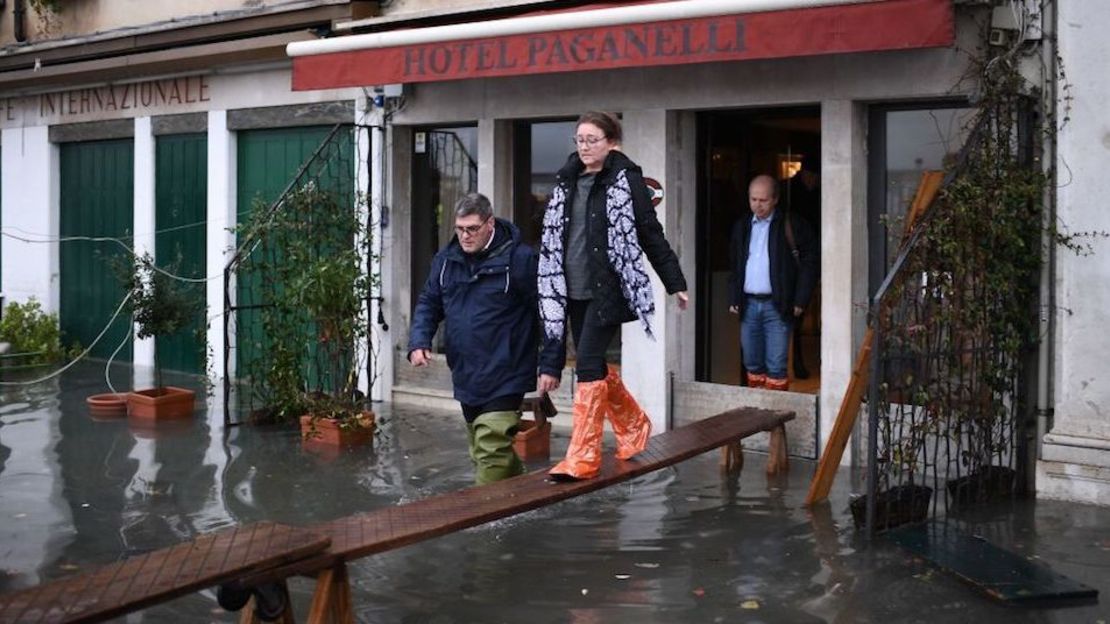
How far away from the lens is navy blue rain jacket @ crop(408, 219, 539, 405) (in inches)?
281

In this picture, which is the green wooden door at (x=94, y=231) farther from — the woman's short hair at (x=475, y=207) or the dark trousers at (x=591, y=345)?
the dark trousers at (x=591, y=345)

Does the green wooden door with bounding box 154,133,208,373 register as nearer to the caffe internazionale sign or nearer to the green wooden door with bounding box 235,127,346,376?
the caffe internazionale sign

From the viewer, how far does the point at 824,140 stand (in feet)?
30.9

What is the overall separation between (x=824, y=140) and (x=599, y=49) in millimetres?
Answer: 1534

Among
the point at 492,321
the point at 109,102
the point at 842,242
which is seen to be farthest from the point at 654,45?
the point at 109,102

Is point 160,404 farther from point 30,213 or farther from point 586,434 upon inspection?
point 30,213

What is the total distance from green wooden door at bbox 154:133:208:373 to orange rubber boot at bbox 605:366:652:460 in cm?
758

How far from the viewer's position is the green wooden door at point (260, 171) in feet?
42.9

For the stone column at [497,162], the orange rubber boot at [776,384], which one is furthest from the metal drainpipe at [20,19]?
Result: the orange rubber boot at [776,384]

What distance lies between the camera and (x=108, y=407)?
38.5 feet

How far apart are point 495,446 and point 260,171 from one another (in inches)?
282

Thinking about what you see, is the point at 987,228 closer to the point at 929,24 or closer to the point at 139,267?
the point at 929,24

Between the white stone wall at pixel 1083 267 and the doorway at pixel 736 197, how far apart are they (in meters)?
2.31

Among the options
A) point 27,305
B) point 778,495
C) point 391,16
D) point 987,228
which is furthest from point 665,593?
point 27,305
